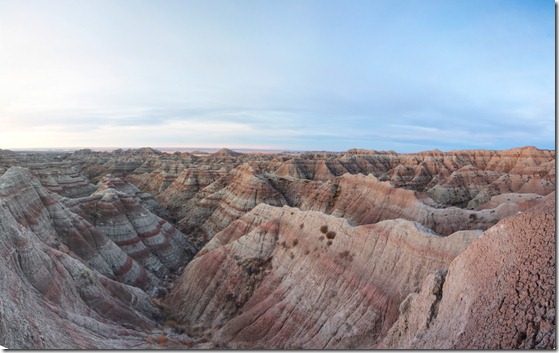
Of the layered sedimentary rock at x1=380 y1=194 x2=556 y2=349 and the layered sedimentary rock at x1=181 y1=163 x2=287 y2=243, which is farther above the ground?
the layered sedimentary rock at x1=380 y1=194 x2=556 y2=349

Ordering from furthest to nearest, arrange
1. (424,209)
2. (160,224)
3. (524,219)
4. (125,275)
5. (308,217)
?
(160,224) → (424,209) → (125,275) → (308,217) → (524,219)

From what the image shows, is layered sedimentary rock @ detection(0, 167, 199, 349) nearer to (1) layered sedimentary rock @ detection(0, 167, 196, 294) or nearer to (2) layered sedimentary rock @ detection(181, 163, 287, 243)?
(1) layered sedimentary rock @ detection(0, 167, 196, 294)

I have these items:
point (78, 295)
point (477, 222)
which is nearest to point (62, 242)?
point (78, 295)

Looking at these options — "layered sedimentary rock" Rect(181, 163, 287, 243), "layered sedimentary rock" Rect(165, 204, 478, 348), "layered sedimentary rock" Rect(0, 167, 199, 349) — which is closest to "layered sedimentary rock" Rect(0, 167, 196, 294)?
"layered sedimentary rock" Rect(0, 167, 199, 349)

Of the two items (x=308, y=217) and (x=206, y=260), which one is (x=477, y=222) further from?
(x=206, y=260)

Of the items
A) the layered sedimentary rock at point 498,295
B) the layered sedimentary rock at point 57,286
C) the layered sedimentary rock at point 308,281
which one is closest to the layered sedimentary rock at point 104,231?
the layered sedimentary rock at point 57,286

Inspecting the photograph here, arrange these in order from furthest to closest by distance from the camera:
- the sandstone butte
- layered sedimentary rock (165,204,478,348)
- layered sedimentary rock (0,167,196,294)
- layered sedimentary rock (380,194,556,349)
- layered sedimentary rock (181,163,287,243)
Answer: layered sedimentary rock (181,163,287,243) → layered sedimentary rock (0,167,196,294) → layered sedimentary rock (165,204,478,348) → the sandstone butte → layered sedimentary rock (380,194,556,349)

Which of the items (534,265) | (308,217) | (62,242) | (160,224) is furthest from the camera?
(160,224)
